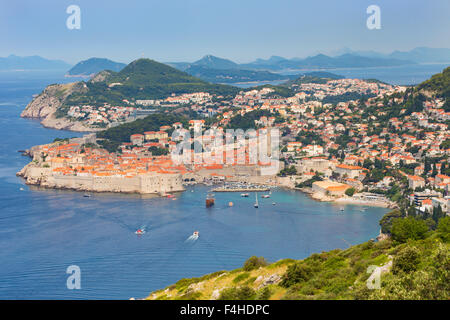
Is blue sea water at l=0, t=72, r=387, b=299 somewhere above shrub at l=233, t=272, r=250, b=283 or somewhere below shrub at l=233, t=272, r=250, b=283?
below

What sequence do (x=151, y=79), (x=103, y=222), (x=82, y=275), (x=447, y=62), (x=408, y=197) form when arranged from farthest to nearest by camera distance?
(x=447, y=62), (x=151, y=79), (x=408, y=197), (x=103, y=222), (x=82, y=275)

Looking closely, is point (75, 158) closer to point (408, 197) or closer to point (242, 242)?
point (242, 242)

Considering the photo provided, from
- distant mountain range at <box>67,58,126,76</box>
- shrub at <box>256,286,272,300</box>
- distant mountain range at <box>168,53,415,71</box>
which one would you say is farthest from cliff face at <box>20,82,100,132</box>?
distant mountain range at <box>168,53,415,71</box>

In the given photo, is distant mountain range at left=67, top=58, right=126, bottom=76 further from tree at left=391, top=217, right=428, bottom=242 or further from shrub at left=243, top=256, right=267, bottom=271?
tree at left=391, top=217, right=428, bottom=242

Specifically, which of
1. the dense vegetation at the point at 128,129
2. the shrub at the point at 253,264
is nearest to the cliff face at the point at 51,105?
the dense vegetation at the point at 128,129


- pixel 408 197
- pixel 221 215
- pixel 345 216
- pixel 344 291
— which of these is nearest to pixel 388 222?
pixel 345 216
